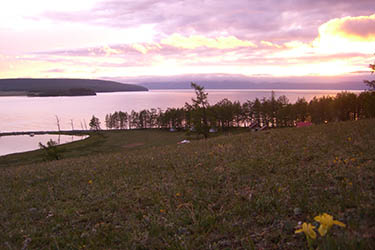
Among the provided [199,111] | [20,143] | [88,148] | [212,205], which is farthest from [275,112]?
[212,205]

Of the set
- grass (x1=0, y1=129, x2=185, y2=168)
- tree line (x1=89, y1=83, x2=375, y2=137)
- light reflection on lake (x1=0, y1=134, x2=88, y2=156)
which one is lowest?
light reflection on lake (x1=0, y1=134, x2=88, y2=156)

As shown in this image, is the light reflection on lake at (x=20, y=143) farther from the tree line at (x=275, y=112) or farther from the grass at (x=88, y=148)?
the tree line at (x=275, y=112)

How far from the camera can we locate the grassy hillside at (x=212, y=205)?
420cm

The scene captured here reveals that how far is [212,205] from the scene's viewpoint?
5.77 meters

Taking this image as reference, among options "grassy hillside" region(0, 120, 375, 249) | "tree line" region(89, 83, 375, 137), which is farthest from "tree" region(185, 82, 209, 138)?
"grassy hillside" region(0, 120, 375, 249)

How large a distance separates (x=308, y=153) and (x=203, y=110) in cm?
3528

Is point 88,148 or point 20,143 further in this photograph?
point 20,143

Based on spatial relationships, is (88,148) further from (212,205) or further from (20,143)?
(212,205)

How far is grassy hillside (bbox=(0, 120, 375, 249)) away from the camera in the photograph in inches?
166

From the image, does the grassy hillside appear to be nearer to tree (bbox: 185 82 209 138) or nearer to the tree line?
tree (bbox: 185 82 209 138)

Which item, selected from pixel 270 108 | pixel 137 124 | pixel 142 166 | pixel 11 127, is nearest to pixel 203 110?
pixel 142 166

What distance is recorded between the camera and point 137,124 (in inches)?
5330

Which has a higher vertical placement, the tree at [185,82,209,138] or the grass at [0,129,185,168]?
the tree at [185,82,209,138]

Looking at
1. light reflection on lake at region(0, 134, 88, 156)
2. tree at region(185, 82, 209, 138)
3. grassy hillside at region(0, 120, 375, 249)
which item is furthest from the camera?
light reflection on lake at region(0, 134, 88, 156)
